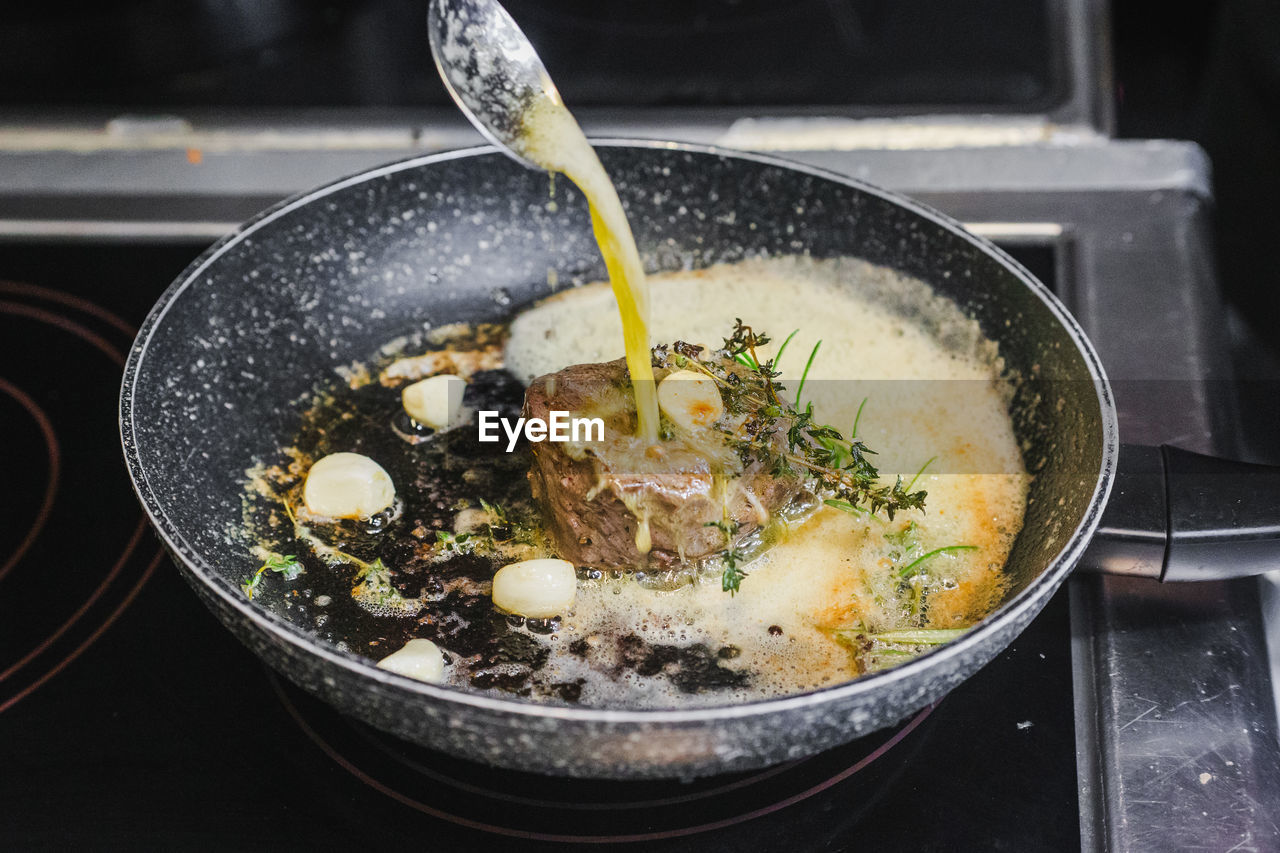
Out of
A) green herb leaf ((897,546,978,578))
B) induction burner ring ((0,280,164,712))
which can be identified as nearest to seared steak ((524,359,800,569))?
green herb leaf ((897,546,978,578))

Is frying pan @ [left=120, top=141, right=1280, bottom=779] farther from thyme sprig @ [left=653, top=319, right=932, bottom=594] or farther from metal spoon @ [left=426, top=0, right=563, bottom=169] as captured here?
metal spoon @ [left=426, top=0, right=563, bottom=169]

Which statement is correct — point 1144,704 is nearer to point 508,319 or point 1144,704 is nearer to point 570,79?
point 508,319

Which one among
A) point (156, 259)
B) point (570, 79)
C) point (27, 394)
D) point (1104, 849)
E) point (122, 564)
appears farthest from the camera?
point (570, 79)

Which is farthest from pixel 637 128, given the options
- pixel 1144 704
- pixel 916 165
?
pixel 1144 704

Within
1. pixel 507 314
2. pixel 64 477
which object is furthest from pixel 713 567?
pixel 64 477

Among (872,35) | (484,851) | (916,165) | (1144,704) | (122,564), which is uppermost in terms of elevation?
(872,35)

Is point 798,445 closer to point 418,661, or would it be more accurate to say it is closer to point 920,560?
point 920,560
